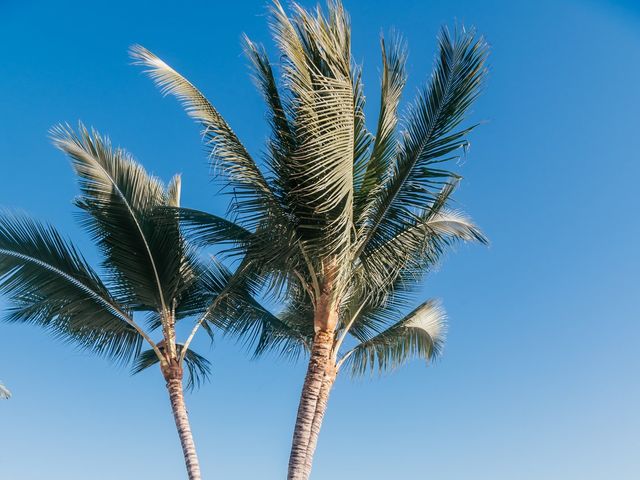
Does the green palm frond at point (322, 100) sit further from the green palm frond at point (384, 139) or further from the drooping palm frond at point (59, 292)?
the drooping palm frond at point (59, 292)

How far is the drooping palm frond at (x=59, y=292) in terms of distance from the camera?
408 inches

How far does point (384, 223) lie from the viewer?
31.4ft

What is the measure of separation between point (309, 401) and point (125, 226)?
3.87 metres

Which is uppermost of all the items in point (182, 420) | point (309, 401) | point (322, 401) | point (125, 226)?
point (125, 226)

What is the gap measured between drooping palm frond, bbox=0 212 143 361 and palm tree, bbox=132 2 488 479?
200 cm

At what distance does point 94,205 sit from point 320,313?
393 centimetres

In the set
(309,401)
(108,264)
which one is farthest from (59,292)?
(309,401)

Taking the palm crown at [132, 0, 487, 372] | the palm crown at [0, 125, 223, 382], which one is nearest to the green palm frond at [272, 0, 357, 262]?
the palm crown at [132, 0, 487, 372]

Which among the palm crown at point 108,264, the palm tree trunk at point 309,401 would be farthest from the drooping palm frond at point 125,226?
the palm tree trunk at point 309,401

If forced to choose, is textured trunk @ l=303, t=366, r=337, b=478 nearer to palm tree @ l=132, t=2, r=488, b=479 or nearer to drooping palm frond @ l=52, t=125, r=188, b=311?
palm tree @ l=132, t=2, r=488, b=479

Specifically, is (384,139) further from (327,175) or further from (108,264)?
(108,264)

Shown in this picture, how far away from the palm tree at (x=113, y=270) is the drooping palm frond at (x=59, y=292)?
14 millimetres

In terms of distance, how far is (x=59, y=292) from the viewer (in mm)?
10703

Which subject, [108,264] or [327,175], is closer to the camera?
[327,175]
